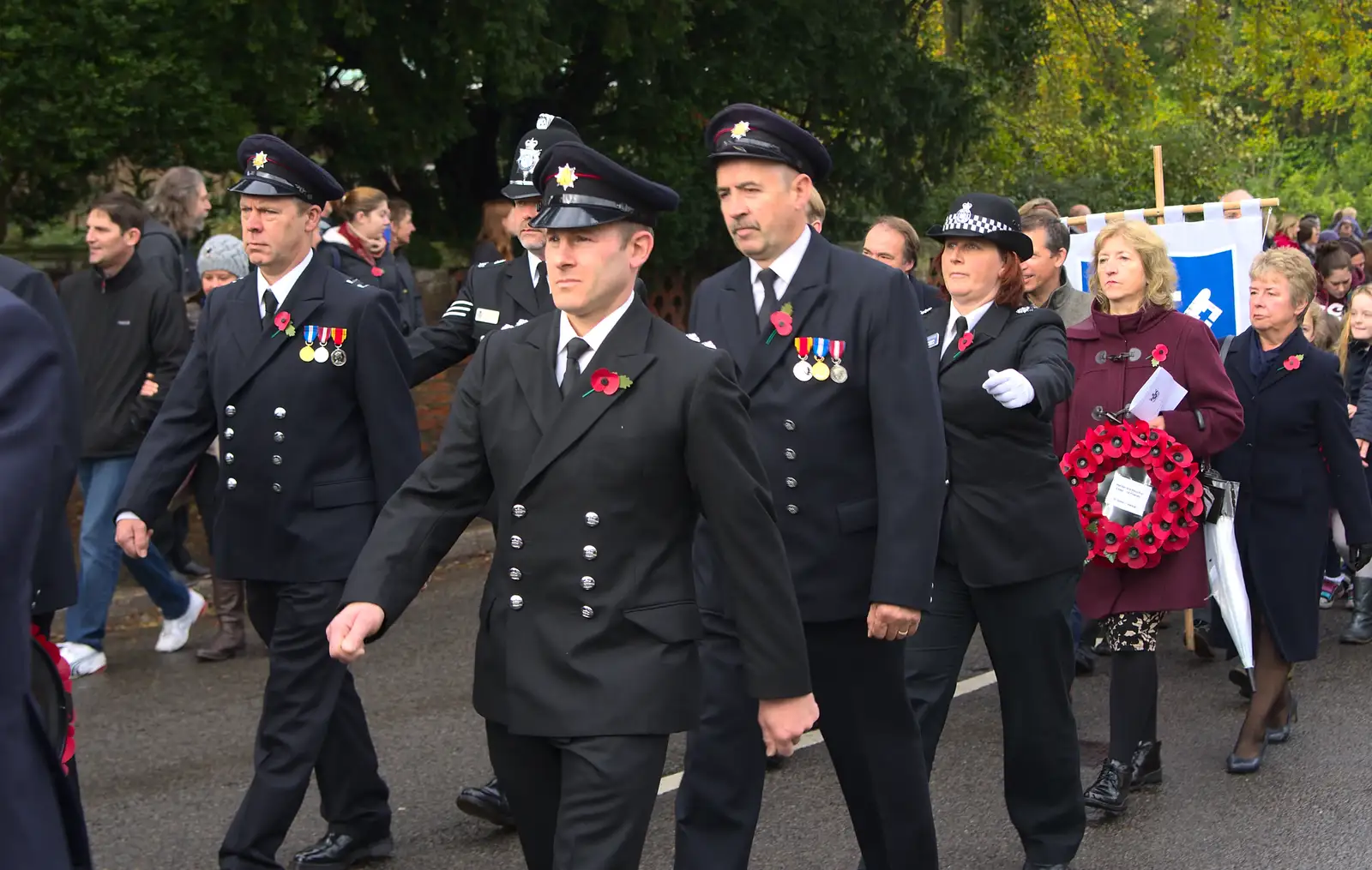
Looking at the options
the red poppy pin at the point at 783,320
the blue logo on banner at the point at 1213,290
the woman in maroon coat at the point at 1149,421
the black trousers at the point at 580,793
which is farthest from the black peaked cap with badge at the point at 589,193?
the blue logo on banner at the point at 1213,290

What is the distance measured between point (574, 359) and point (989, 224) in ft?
6.82

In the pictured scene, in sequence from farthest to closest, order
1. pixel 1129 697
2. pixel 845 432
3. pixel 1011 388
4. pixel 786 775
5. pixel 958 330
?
pixel 786 775 → pixel 1129 697 → pixel 958 330 → pixel 1011 388 → pixel 845 432

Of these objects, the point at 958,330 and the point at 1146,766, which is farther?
the point at 1146,766

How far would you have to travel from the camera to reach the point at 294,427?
542 cm

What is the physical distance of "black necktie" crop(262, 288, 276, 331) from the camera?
5.48m

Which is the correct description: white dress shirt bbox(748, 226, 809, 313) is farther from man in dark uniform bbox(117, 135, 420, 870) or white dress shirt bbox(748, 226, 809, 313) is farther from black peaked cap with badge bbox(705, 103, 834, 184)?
man in dark uniform bbox(117, 135, 420, 870)

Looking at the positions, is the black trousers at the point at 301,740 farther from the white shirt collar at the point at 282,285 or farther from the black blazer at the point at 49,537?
the white shirt collar at the point at 282,285

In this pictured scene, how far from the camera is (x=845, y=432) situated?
15.3 ft

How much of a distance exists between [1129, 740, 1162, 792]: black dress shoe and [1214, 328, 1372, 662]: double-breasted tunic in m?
0.92

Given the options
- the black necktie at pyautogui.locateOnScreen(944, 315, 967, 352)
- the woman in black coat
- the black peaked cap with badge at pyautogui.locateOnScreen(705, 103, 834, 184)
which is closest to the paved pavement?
the woman in black coat

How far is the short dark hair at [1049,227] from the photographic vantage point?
306 inches

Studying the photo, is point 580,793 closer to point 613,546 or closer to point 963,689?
point 613,546

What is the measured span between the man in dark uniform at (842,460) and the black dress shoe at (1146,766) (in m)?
1.90

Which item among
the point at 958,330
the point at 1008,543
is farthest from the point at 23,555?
the point at 958,330
